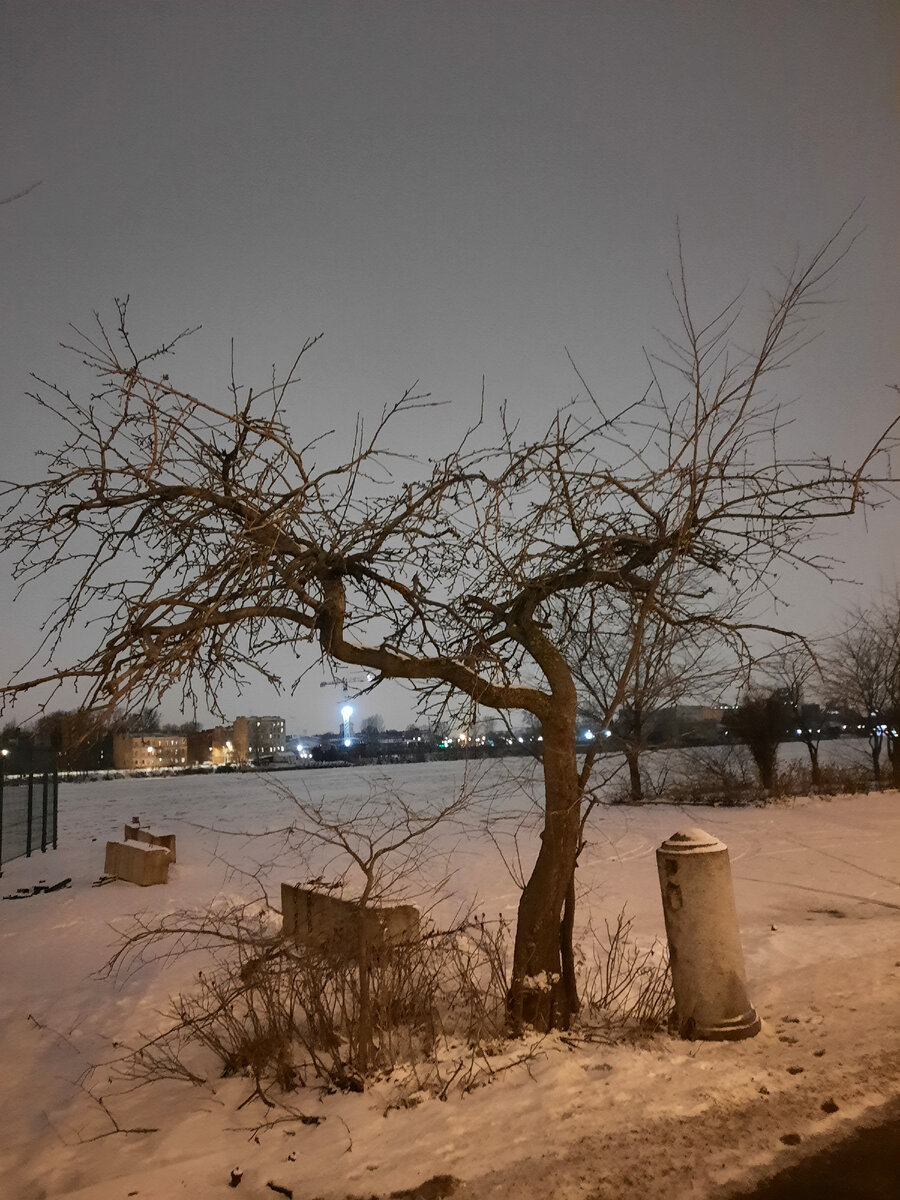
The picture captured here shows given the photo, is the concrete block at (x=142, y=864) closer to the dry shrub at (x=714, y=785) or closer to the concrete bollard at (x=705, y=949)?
the concrete bollard at (x=705, y=949)

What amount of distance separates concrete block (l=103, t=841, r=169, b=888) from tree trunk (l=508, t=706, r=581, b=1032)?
8829 millimetres

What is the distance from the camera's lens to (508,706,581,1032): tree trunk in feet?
15.8

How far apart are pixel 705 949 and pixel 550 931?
34.8 inches

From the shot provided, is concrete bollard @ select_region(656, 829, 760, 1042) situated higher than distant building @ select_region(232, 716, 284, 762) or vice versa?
distant building @ select_region(232, 716, 284, 762)

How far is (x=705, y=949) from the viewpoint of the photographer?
4.67 meters

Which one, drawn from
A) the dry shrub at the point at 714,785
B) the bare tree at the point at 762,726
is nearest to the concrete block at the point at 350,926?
the dry shrub at the point at 714,785

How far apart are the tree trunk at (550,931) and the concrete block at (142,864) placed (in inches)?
348

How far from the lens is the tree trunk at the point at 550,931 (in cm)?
481

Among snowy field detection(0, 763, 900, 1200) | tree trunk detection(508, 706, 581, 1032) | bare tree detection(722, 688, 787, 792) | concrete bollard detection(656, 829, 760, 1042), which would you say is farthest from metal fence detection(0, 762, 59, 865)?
bare tree detection(722, 688, 787, 792)

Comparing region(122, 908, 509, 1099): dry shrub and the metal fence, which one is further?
the metal fence

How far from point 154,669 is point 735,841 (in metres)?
13.4

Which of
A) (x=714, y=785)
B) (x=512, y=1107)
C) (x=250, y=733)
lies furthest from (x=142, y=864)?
(x=714, y=785)

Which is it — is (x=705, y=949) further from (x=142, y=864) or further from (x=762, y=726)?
(x=762, y=726)

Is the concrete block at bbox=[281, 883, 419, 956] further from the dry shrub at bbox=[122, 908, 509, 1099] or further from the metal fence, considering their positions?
the metal fence
